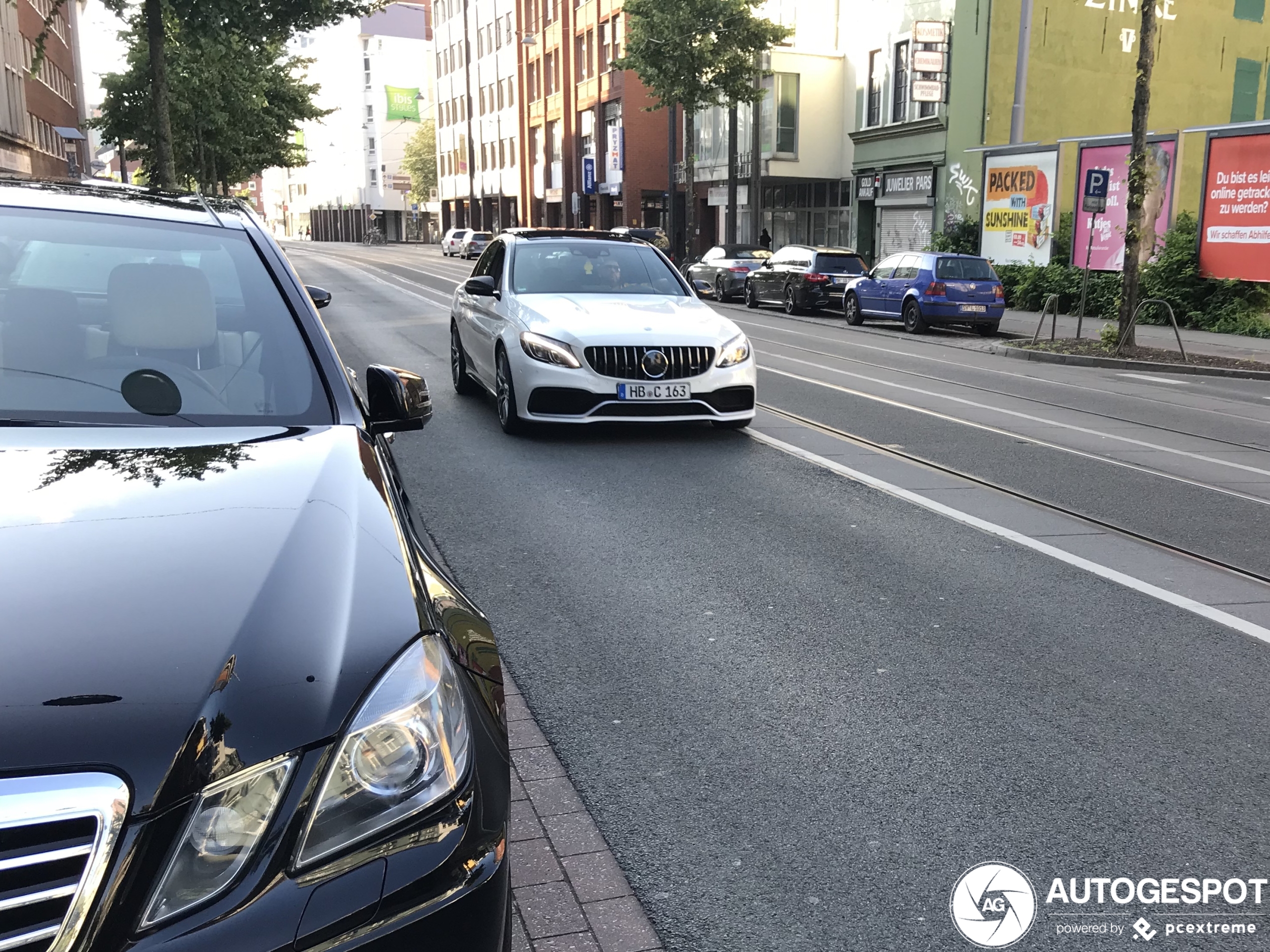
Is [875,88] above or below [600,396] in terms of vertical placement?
above

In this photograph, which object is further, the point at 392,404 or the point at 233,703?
the point at 392,404

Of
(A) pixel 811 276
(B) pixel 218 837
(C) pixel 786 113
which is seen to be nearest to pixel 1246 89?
(C) pixel 786 113

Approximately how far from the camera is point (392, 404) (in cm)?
337

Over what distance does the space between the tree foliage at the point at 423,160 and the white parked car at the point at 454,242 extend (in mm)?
34468

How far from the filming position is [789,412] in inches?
444

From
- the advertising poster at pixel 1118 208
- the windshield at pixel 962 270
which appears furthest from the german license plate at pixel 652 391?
the advertising poster at pixel 1118 208

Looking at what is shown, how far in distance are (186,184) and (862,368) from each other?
1652 inches

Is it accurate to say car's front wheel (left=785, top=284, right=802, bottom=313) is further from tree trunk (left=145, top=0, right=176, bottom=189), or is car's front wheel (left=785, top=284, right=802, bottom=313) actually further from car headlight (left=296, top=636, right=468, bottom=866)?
car headlight (left=296, top=636, right=468, bottom=866)

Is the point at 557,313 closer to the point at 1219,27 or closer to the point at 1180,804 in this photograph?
the point at 1180,804

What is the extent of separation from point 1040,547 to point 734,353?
11.5ft

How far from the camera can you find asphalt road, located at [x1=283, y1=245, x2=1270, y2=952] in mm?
3133

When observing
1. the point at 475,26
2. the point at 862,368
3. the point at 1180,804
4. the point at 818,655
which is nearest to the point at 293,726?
the point at 1180,804

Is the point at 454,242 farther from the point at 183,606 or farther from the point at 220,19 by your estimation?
the point at 183,606

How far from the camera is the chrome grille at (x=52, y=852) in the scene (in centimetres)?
150
